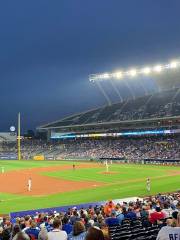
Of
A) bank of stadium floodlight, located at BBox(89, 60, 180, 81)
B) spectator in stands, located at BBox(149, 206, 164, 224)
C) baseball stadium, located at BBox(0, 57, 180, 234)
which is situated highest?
bank of stadium floodlight, located at BBox(89, 60, 180, 81)

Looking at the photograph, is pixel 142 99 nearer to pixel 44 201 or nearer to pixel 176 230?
pixel 44 201

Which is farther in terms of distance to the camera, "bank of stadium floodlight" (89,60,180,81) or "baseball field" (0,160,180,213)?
"bank of stadium floodlight" (89,60,180,81)

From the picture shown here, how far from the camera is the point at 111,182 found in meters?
42.8

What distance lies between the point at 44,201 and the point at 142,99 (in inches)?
2610

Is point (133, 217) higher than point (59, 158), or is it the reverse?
point (59, 158)

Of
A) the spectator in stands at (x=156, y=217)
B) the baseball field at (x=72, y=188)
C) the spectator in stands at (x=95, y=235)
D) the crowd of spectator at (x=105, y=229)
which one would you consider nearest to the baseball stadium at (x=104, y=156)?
the baseball field at (x=72, y=188)

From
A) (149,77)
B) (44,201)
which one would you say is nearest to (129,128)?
(149,77)

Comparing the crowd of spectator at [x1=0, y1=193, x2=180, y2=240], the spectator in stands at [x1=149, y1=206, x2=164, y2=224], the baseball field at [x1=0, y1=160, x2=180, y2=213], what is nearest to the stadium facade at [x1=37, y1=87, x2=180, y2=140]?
the baseball field at [x1=0, y1=160, x2=180, y2=213]

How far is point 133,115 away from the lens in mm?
87312

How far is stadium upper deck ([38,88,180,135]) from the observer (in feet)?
265

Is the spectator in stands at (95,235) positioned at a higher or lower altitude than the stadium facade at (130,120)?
lower

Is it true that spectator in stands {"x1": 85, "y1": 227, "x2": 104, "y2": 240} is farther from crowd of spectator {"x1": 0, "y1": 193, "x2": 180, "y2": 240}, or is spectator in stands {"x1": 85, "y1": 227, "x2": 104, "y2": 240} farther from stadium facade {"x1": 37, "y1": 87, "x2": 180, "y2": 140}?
stadium facade {"x1": 37, "y1": 87, "x2": 180, "y2": 140}

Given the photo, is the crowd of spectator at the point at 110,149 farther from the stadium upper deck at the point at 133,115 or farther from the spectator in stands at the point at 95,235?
the spectator in stands at the point at 95,235

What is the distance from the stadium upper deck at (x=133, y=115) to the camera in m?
80.9
